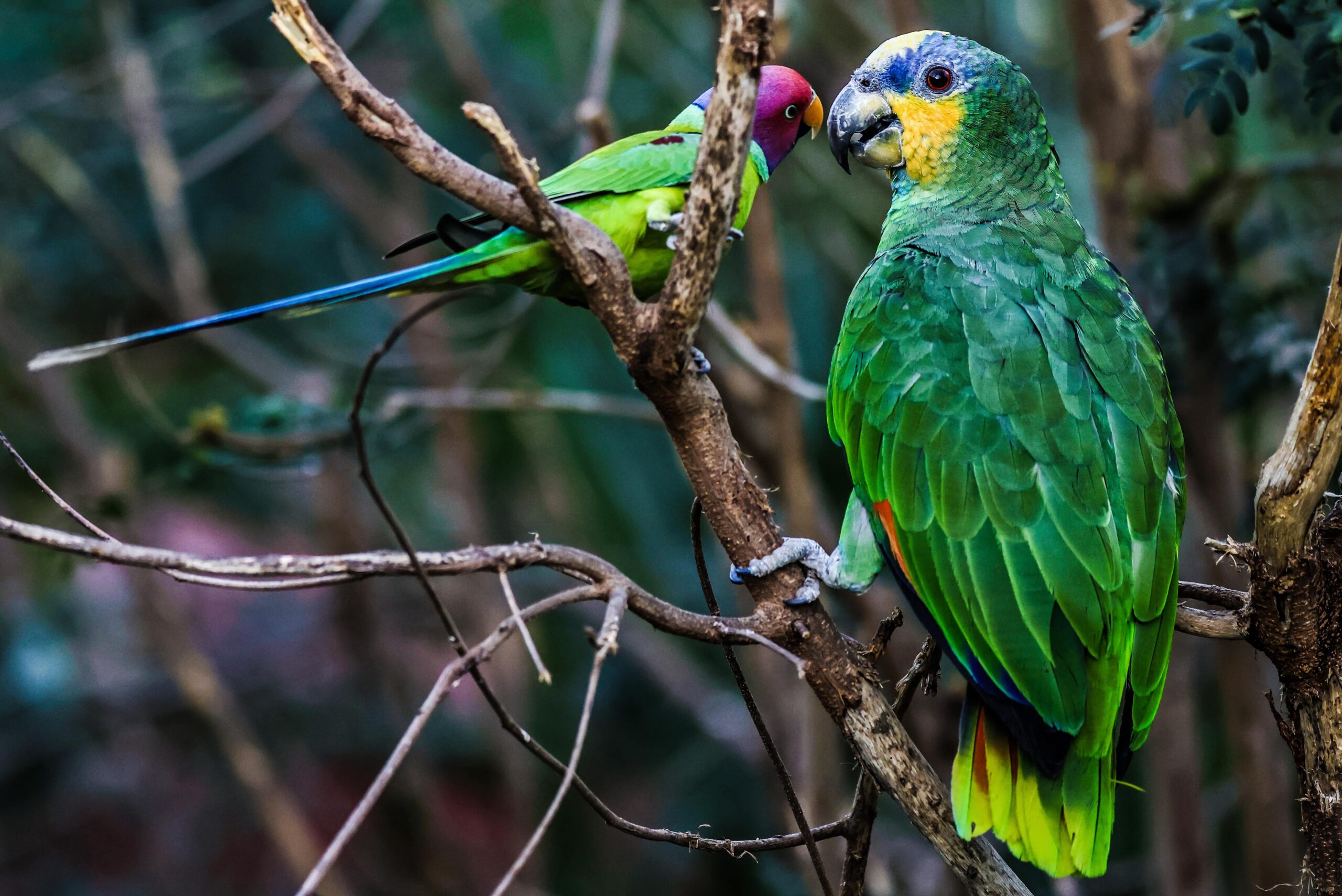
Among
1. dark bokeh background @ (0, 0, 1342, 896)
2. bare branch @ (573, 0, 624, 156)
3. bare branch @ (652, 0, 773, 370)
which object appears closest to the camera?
bare branch @ (652, 0, 773, 370)

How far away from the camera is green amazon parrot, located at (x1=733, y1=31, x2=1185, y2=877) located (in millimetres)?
1590

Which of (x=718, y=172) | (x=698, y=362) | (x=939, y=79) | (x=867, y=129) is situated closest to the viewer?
(x=718, y=172)

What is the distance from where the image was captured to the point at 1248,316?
2.81 metres

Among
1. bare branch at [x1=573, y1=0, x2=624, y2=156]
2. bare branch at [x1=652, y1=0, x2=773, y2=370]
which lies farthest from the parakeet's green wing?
bare branch at [x1=573, y1=0, x2=624, y2=156]

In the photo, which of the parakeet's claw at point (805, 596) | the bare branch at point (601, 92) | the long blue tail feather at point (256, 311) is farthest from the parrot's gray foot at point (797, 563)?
the bare branch at point (601, 92)

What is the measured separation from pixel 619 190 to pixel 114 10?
10.7ft

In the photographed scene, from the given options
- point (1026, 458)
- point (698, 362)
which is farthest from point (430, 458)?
point (1026, 458)

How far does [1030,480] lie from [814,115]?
123 centimetres

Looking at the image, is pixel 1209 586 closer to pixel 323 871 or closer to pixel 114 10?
pixel 323 871

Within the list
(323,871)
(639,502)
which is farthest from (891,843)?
(323,871)

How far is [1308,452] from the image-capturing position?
135 cm

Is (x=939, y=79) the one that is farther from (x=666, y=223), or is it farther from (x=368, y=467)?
(x=368, y=467)

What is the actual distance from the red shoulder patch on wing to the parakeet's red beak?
112cm

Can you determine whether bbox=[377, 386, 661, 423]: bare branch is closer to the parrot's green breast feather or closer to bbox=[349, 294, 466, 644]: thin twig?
the parrot's green breast feather
